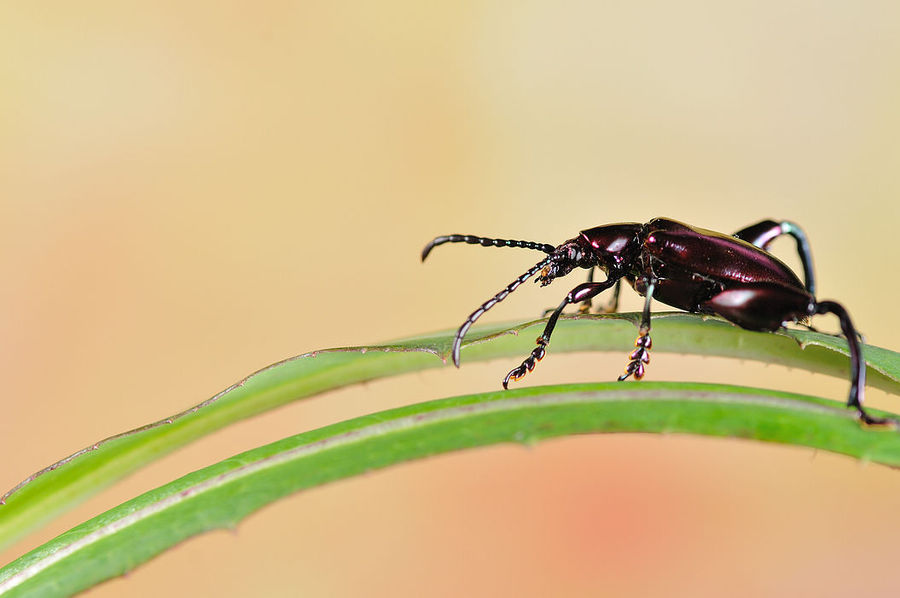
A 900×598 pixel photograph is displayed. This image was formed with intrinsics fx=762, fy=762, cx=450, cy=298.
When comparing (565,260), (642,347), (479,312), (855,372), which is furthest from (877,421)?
(565,260)

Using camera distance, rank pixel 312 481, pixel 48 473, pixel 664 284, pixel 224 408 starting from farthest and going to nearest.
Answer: pixel 664 284 < pixel 224 408 < pixel 48 473 < pixel 312 481

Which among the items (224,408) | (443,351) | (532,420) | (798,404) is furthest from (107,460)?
(798,404)

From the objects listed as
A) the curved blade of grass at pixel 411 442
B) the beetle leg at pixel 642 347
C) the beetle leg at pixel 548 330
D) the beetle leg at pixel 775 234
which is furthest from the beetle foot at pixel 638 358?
the beetle leg at pixel 775 234

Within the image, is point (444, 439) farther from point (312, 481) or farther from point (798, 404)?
point (798, 404)

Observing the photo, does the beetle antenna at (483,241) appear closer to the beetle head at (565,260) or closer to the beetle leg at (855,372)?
the beetle head at (565,260)

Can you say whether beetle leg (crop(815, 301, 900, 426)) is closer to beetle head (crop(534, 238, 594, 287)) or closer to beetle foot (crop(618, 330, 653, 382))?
beetle foot (crop(618, 330, 653, 382))

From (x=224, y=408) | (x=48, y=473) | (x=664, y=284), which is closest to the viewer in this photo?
(x=48, y=473)

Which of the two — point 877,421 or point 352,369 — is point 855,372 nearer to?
point 877,421
